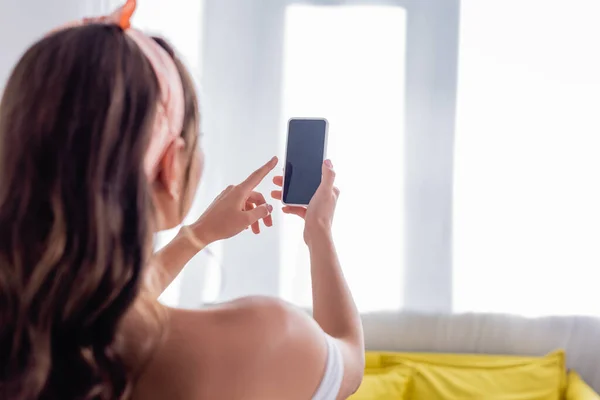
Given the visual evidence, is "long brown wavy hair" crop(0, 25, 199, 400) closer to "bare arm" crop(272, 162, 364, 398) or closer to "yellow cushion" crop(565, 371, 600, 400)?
"bare arm" crop(272, 162, 364, 398)

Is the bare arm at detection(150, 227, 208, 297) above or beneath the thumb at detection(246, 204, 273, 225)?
beneath

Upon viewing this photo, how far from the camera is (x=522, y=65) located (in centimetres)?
161

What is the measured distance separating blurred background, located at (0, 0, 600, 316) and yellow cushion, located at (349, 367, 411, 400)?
200mm

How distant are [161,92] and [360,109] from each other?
3.84 feet

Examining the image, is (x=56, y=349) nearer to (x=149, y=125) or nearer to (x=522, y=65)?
(x=149, y=125)

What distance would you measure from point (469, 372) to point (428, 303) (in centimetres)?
21

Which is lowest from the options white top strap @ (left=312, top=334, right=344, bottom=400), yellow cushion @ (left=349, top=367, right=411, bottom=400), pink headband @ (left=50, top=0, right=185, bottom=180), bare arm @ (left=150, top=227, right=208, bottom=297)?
yellow cushion @ (left=349, top=367, right=411, bottom=400)

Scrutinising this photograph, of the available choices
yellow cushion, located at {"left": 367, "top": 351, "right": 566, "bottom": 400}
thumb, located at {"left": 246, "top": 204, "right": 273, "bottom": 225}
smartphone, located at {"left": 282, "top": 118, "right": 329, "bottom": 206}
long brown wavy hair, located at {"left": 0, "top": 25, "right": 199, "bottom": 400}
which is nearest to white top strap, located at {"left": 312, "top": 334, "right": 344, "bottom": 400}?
long brown wavy hair, located at {"left": 0, "top": 25, "right": 199, "bottom": 400}

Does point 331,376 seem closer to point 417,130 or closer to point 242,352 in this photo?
point 242,352

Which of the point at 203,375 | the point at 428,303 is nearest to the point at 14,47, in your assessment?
the point at 428,303

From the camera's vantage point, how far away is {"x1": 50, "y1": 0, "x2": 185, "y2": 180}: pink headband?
512 mm

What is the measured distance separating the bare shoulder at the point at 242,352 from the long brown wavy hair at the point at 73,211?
0.15ft

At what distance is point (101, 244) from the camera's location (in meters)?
0.49

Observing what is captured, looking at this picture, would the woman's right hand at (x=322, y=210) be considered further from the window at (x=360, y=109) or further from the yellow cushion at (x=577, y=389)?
the yellow cushion at (x=577, y=389)
